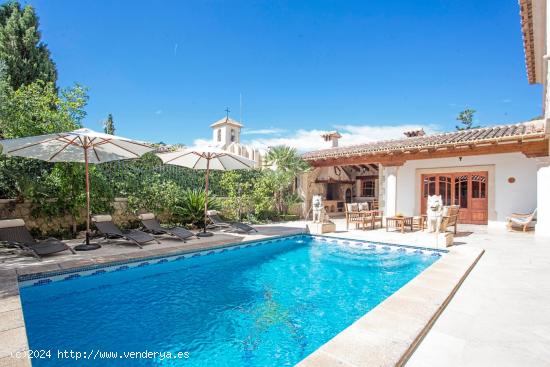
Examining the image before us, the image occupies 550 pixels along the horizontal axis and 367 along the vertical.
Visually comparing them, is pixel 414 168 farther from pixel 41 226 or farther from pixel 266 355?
pixel 41 226

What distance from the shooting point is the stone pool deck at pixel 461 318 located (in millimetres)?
3025

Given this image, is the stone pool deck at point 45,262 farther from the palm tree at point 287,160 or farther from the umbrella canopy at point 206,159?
the palm tree at point 287,160

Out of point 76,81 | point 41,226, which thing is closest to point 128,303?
point 41,226

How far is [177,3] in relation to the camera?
12508 millimetres

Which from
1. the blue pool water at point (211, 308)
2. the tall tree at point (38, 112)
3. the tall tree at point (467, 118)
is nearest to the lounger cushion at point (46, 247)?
the blue pool water at point (211, 308)

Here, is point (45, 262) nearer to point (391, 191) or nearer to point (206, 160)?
point (206, 160)

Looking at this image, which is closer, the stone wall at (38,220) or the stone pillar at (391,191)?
the stone wall at (38,220)

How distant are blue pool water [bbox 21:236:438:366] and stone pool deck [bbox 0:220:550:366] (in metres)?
0.51

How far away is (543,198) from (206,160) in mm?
12346

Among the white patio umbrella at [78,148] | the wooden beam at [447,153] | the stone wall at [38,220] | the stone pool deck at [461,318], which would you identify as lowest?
the stone pool deck at [461,318]

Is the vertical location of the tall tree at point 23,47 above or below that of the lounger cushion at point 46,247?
above

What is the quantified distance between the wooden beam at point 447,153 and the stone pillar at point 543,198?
48cm

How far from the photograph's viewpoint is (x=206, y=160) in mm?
11789

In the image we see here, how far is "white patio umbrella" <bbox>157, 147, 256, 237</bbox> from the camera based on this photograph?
1020 centimetres
